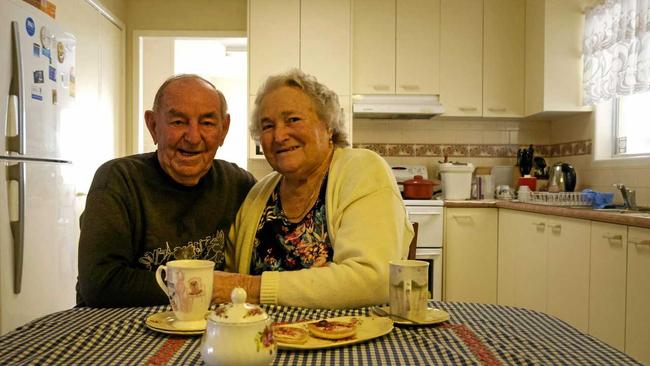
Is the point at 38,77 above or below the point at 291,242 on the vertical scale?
above

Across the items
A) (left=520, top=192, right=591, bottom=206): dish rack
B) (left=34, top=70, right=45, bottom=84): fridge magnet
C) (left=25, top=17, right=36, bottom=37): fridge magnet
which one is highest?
(left=25, top=17, right=36, bottom=37): fridge magnet

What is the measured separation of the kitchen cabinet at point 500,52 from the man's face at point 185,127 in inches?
121

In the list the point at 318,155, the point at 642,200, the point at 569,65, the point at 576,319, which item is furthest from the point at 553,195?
the point at 318,155

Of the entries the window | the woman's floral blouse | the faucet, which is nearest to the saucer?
the woman's floral blouse

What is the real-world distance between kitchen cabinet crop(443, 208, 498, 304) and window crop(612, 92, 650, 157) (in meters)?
0.90

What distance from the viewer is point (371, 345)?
2.68ft

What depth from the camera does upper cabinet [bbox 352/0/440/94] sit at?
3977 mm

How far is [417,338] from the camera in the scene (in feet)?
2.82

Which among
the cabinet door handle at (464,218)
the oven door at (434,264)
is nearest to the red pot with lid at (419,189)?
the cabinet door handle at (464,218)

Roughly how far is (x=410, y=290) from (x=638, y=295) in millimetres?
1636

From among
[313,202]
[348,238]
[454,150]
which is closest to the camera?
[348,238]

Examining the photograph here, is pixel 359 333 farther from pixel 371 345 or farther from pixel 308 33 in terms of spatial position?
pixel 308 33

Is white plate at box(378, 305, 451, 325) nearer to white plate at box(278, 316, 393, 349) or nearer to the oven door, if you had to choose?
white plate at box(278, 316, 393, 349)

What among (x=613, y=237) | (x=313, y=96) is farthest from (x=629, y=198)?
(x=313, y=96)
